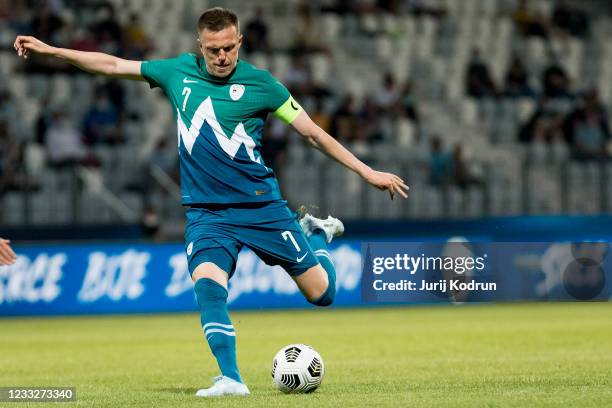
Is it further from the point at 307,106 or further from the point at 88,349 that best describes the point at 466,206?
the point at 88,349

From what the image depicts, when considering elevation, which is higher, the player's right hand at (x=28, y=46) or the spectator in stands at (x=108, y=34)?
the spectator in stands at (x=108, y=34)

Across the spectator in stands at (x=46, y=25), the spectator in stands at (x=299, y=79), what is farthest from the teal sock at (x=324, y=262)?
the spectator in stands at (x=299, y=79)

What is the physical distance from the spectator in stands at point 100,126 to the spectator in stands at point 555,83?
9.03 meters

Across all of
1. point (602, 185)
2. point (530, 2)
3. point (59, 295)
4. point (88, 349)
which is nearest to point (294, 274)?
point (88, 349)

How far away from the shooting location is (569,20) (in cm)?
2898

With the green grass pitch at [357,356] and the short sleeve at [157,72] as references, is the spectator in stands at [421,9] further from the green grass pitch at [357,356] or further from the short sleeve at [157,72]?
the short sleeve at [157,72]

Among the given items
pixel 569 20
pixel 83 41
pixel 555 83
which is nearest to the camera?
pixel 83 41

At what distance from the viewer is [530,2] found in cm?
2889

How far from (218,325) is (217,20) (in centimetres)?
196

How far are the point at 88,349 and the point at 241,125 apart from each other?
230 inches

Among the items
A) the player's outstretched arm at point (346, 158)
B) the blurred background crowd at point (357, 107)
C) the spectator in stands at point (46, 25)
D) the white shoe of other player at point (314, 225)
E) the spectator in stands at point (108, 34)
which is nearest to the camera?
the player's outstretched arm at point (346, 158)

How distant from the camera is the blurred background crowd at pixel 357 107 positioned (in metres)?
20.6

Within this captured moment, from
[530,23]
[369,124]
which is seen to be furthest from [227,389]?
[530,23]

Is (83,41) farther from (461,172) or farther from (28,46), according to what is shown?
(28,46)
